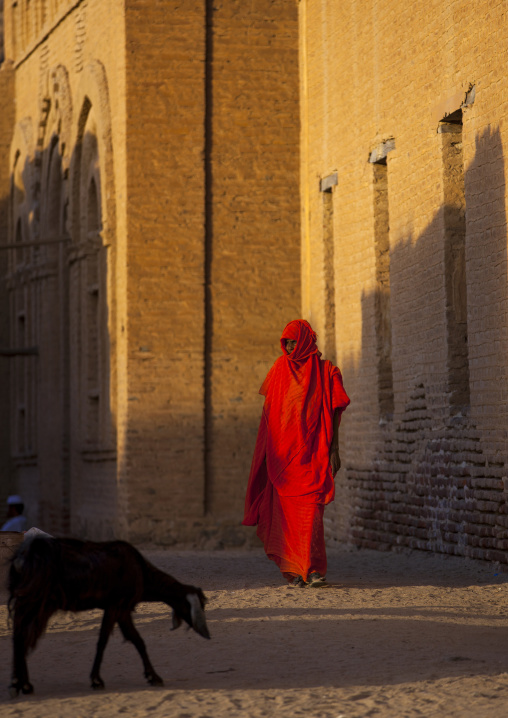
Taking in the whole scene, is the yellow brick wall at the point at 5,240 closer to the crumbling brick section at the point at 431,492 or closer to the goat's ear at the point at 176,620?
the crumbling brick section at the point at 431,492

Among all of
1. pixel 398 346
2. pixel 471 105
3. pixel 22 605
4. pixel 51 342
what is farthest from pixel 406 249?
pixel 51 342

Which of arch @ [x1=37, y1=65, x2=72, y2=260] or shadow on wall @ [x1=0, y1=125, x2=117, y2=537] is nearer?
shadow on wall @ [x1=0, y1=125, x2=117, y2=537]

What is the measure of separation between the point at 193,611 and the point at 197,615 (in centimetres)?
3

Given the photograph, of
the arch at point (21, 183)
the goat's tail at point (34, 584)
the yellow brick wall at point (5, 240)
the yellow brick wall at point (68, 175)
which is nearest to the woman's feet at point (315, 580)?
the goat's tail at point (34, 584)

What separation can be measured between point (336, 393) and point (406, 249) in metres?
2.86

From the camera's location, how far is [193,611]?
16.4ft

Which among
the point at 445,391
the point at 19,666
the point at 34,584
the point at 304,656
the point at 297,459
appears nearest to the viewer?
the point at 34,584

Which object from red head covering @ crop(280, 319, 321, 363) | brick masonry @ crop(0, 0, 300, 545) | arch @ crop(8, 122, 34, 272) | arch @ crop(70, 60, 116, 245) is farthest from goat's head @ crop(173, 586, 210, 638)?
arch @ crop(8, 122, 34, 272)

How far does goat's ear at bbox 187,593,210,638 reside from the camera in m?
4.96

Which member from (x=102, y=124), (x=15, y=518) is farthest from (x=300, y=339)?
(x=15, y=518)

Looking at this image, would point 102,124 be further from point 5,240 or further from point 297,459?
point 5,240

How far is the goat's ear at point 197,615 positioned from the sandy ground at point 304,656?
27 cm

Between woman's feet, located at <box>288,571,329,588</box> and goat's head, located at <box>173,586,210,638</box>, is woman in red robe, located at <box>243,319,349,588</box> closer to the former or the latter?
woman's feet, located at <box>288,571,329,588</box>

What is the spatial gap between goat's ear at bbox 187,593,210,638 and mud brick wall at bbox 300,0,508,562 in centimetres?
443
